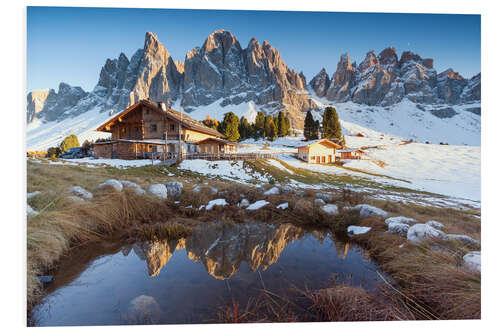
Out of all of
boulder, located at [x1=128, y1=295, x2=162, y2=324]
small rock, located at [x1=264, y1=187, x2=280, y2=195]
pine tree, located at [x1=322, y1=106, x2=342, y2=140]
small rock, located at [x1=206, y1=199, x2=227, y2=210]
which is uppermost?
pine tree, located at [x1=322, y1=106, x2=342, y2=140]

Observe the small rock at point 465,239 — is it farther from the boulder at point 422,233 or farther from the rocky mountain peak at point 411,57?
the rocky mountain peak at point 411,57

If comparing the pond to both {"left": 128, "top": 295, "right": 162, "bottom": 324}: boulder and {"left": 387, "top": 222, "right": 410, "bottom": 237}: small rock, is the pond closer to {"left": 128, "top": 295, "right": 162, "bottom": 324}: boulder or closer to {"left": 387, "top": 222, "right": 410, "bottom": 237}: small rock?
{"left": 128, "top": 295, "right": 162, "bottom": 324}: boulder

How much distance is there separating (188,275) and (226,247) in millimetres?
972

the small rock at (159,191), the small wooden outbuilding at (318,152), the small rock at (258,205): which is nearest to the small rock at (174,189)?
the small rock at (159,191)

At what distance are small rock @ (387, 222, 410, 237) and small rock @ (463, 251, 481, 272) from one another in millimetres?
942

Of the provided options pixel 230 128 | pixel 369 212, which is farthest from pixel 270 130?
pixel 369 212

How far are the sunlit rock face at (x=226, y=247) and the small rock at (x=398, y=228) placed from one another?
1.21m

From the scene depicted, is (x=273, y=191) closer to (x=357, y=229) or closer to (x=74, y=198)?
(x=357, y=229)

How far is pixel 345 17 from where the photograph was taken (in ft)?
12.6

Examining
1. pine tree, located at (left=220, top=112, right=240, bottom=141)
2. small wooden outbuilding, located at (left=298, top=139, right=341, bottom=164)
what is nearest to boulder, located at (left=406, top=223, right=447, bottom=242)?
small wooden outbuilding, located at (left=298, top=139, right=341, bottom=164)

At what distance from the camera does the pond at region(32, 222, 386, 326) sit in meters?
2.20

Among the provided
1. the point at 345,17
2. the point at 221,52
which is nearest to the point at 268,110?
the point at 221,52

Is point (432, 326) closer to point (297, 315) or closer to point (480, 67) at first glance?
point (297, 315)

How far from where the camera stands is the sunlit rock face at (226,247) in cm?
307
